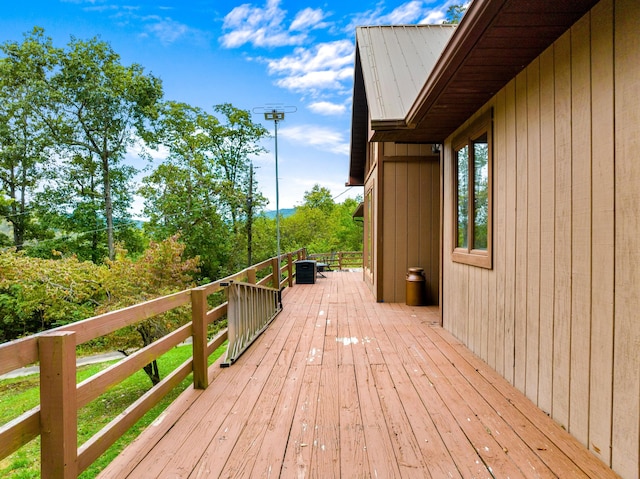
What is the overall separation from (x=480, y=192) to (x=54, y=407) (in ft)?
11.8

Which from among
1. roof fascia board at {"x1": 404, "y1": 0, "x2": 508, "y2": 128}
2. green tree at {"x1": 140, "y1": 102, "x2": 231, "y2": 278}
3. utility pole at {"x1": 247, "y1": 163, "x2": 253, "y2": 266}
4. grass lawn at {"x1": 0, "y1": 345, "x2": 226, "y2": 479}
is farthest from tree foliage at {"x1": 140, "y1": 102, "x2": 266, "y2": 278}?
roof fascia board at {"x1": 404, "y1": 0, "x2": 508, "y2": 128}

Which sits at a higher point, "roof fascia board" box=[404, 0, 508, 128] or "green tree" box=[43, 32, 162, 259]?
"green tree" box=[43, 32, 162, 259]

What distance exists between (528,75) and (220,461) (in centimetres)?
318

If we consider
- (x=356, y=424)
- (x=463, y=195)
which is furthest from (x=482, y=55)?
(x=356, y=424)

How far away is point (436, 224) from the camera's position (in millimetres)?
6520

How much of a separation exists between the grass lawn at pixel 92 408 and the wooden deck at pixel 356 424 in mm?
2398

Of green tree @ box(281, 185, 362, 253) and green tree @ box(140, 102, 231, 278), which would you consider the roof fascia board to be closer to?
green tree @ box(140, 102, 231, 278)

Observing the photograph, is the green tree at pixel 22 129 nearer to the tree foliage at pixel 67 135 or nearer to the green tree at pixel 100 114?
the tree foliage at pixel 67 135

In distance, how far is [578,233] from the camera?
2.08 meters

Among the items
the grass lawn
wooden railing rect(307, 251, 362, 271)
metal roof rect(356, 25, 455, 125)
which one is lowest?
the grass lawn

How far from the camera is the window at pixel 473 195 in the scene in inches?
135

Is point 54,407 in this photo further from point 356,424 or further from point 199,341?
point 356,424

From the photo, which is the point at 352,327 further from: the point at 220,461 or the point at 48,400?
the point at 48,400

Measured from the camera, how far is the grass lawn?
4968 mm
